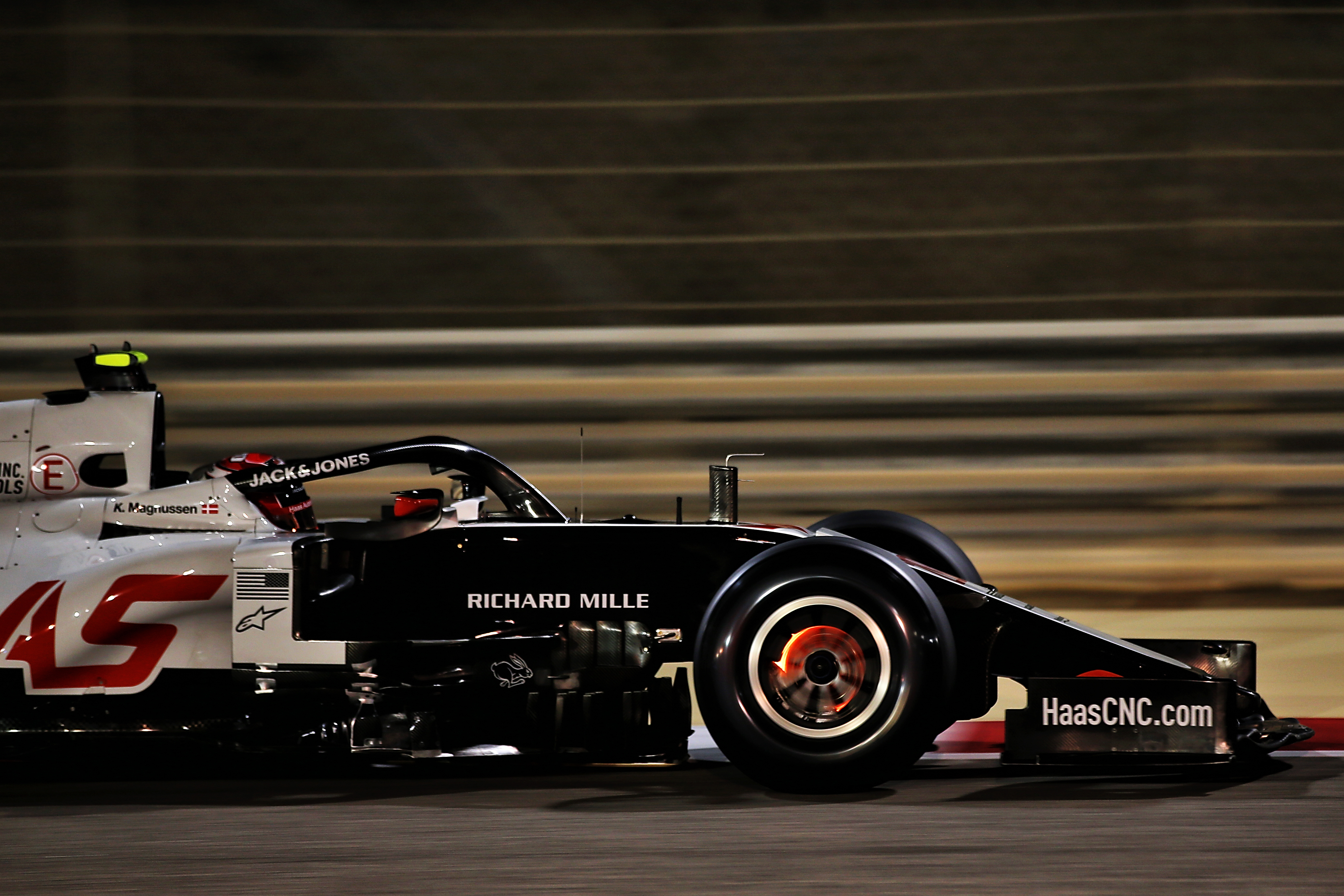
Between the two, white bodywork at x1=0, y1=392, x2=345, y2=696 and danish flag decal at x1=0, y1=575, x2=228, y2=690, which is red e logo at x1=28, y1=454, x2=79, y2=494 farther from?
danish flag decal at x1=0, y1=575, x2=228, y2=690

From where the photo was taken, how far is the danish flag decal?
4121mm

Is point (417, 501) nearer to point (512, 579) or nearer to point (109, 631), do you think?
point (512, 579)

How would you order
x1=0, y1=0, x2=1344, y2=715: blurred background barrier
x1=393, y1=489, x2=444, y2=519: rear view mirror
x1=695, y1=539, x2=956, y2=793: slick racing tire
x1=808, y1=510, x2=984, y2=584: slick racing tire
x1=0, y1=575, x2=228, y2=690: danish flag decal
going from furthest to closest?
x1=0, y1=0, x2=1344, y2=715: blurred background barrier, x1=808, y1=510, x2=984, y2=584: slick racing tire, x1=393, y1=489, x2=444, y2=519: rear view mirror, x1=0, y1=575, x2=228, y2=690: danish flag decal, x1=695, y1=539, x2=956, y2=793: slick racing tire

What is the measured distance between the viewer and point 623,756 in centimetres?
411

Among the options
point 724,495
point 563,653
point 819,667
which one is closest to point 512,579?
point 563,653

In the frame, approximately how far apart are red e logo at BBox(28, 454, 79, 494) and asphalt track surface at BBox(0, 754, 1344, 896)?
0.81 metres

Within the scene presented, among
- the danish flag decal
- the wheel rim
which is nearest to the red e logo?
the danish flag decal

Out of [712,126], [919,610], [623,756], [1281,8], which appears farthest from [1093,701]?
[1281,8]

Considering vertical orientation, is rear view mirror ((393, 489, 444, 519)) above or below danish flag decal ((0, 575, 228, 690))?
above

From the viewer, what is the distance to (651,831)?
362cm

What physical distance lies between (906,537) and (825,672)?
124 centimetres

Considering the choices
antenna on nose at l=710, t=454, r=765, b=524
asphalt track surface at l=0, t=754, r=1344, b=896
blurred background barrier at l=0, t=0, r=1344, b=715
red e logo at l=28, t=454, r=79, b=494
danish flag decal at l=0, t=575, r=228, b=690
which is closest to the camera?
asphalt track surface at l=0, t=754, r=1344, b=896

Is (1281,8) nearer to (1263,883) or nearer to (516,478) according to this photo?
(516,478)

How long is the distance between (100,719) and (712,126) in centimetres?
458
